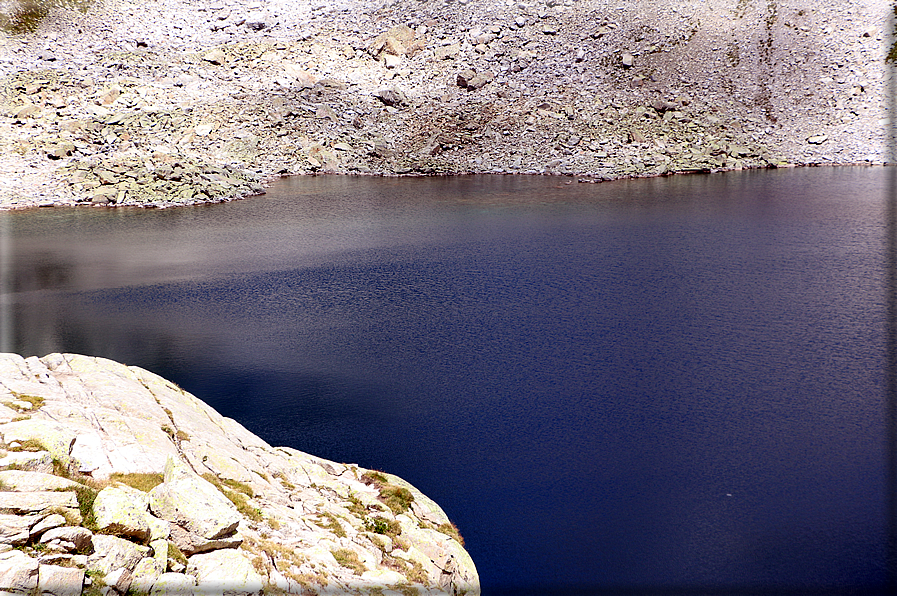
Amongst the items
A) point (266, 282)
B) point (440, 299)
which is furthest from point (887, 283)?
point (266, 282)

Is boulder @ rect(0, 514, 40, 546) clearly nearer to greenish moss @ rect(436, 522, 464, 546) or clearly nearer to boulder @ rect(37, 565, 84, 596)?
boulder @ rect(37, 565, 84, 596)

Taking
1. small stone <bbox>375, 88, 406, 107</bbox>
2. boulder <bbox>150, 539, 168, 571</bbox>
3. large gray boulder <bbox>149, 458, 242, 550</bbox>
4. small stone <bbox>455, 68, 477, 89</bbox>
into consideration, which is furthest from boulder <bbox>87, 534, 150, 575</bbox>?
small stone <bbox>455, 68, 477, 89</bbox>

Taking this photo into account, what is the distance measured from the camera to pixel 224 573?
13398 millimetres

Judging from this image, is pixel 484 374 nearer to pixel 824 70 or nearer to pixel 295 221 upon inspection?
pixel 295 221

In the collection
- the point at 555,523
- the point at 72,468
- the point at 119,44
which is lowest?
the point at 555,523

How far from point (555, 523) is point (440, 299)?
21.5 metres

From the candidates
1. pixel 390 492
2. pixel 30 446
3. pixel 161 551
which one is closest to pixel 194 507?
pixel 161 551

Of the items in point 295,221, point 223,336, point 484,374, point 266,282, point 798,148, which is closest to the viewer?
point 484,374

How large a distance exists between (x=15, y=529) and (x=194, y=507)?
324 centimetres

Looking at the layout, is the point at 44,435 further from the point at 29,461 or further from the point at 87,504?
the point at 87,504

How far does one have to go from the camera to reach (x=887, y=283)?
40875 mm

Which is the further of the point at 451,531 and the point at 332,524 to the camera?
the point at 451,531

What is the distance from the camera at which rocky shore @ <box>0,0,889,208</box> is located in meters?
82.4

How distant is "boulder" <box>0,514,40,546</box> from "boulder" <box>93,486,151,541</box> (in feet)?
3.90
